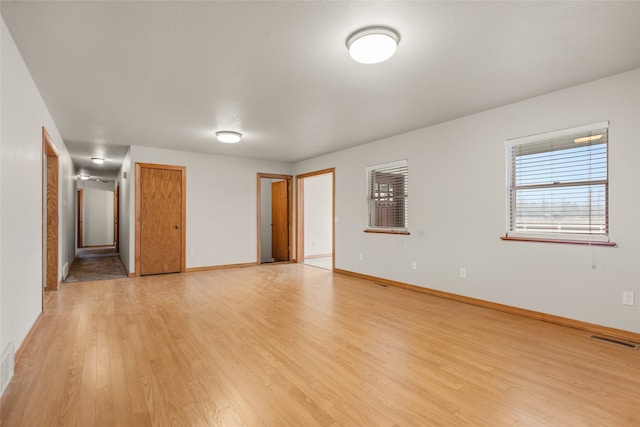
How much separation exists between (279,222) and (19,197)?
5.59 meters

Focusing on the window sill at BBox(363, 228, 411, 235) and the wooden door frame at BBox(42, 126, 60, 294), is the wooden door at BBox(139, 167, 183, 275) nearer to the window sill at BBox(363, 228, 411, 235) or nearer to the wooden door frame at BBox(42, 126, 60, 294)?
the wooden door frame at BBox(42, 126, 60, 294)

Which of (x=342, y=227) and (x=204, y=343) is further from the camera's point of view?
(x=342, y=227)

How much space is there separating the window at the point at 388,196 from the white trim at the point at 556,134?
5.16ft

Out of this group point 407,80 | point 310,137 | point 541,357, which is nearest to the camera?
point 541,357

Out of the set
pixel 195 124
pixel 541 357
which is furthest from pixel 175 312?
pixel 541 357

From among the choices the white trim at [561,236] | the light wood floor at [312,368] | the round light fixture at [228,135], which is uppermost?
the round light fixture at [228,135]

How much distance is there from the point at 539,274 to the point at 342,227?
133 inches

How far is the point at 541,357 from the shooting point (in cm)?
247

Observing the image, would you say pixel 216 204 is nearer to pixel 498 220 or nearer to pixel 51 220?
pixel 51 220

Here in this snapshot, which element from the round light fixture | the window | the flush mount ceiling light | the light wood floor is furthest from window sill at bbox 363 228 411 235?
the flush mount ceiling light

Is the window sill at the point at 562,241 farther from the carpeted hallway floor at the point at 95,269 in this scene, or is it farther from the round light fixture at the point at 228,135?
the carpeted hallway floor at the point at 95,269

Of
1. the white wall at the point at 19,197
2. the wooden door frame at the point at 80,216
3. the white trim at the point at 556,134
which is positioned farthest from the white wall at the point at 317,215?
the wooden door frame at the point at 80,216

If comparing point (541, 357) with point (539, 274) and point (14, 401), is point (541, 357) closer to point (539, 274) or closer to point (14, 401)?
point (539, 274)

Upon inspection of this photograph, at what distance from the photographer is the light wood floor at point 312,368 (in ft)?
5.72
